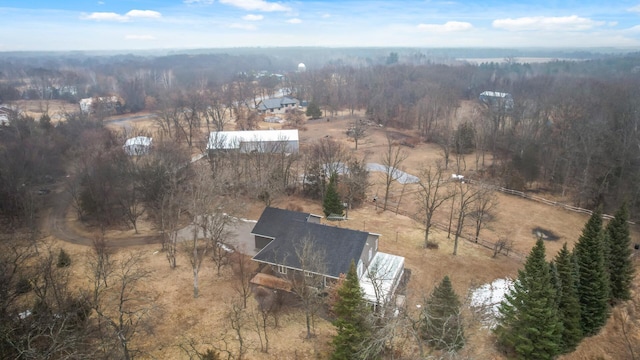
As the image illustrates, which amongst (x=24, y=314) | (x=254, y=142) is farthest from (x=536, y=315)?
(x=254, y=142)

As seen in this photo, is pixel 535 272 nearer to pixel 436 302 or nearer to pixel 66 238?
pixel 436 302

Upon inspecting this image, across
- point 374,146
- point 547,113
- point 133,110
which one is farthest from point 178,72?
point 547,113

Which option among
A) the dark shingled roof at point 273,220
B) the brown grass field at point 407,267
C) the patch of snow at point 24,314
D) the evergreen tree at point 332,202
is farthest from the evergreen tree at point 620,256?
the patch of snow at point 24,314

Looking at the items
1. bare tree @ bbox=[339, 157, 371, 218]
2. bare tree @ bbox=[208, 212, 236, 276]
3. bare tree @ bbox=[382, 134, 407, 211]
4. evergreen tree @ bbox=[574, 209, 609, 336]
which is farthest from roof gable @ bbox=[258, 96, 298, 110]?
evergreen tree @ bbox=[574, 209, 609, 336]

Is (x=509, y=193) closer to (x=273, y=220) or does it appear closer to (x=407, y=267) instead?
(x=407, y=267)

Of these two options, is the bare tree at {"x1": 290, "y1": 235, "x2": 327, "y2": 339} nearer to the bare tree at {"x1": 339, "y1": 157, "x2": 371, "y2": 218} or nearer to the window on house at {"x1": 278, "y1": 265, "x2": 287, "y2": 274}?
the window on house at {"x1": 278, "y1": 265, "x2": 287, "y2": 274}

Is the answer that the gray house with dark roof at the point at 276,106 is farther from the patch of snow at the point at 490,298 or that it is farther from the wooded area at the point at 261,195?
the patch of snow at the point at 490,298
